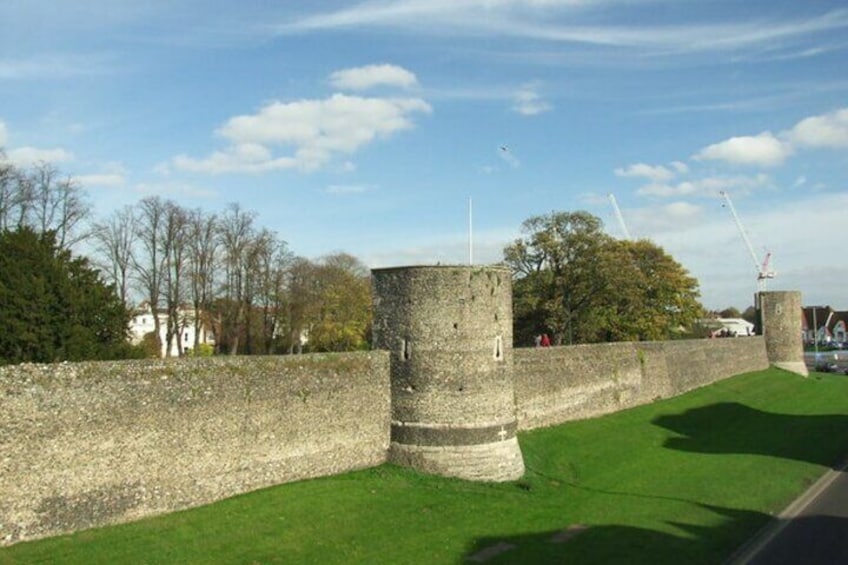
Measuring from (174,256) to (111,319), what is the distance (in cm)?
3218

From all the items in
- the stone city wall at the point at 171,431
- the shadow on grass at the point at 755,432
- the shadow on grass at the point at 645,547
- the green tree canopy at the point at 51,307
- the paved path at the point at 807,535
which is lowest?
the paved path at the point at 807,535

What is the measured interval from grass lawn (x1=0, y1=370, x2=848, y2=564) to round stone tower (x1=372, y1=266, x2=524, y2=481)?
0.67 meters

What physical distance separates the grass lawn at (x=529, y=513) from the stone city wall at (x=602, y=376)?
1.14 meters

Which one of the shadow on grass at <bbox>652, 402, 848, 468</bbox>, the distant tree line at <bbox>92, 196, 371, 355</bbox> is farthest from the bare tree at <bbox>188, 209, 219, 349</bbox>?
the shadow on grass at <bbox>652, 402, 848, 468</bbox>

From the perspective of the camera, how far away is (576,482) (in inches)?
884

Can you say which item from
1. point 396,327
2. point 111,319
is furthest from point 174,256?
point 396,327

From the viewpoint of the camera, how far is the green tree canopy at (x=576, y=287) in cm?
5459

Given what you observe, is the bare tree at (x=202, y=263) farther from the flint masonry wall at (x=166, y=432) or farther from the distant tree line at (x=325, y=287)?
the flint masonry wall at (x=166, y=432)

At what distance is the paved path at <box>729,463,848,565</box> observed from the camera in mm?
15477

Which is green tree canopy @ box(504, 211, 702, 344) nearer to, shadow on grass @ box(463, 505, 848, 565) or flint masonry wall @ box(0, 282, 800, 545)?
flint masonry wall @ box(0, 282, 800, 545)

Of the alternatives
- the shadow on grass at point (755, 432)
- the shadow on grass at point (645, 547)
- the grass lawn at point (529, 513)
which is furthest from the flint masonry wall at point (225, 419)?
the shadow on grass at point (755, 432)

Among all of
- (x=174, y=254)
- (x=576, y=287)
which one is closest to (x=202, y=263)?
(x=174, y=254)

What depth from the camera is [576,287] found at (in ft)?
181

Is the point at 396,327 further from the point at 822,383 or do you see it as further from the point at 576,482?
the point at 822,383
